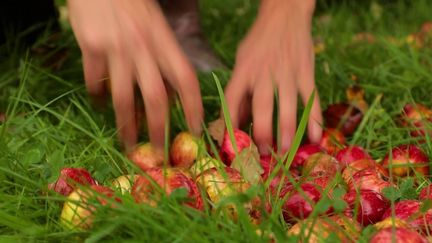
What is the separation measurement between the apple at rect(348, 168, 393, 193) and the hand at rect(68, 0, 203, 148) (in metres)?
0.35

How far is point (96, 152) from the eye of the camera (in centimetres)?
161

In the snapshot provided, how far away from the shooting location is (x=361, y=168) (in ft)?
5.12

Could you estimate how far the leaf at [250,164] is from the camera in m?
1.43

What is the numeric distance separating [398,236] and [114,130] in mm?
865

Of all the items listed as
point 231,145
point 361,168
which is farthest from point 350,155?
point 231,145

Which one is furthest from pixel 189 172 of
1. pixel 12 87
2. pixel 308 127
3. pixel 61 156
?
pixel 12 87

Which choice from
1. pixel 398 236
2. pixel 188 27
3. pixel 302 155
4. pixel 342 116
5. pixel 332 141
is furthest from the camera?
pixel 188 27

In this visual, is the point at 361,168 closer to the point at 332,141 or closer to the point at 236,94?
the point at 332,141

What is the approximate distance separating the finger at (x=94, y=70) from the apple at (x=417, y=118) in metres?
0.75

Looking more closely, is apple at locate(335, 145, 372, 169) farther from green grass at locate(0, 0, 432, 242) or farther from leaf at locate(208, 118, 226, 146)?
leaf at locate(208, 118, 226, 146)

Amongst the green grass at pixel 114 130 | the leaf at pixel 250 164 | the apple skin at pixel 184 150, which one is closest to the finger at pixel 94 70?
the green grass at pixel 114 130

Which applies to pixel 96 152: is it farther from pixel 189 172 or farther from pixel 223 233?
pixel 223 233

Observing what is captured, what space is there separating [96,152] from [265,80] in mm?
420

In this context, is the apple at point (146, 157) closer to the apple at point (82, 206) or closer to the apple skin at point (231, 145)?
the apple skin at point (231, 145)
